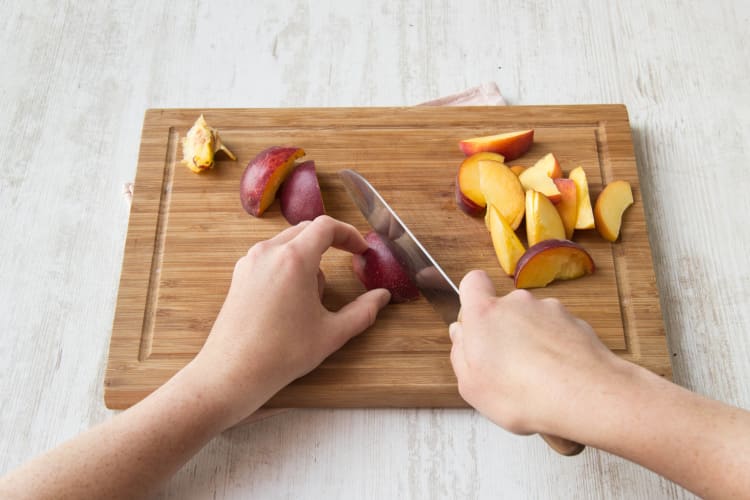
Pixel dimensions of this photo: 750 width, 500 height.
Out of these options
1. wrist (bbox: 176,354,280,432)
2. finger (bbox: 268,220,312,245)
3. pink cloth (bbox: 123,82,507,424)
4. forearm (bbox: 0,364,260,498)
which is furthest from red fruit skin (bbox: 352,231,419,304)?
pink cloth (bbox: 123,82,507,424)

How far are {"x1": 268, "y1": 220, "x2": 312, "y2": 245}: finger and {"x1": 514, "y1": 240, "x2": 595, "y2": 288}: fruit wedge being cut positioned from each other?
53 centimetres

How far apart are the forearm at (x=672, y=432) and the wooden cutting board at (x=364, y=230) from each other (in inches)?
17.2

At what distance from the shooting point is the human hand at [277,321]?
1.56 meters

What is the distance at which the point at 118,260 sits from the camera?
6.60ft

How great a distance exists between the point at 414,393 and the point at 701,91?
135 centimetres

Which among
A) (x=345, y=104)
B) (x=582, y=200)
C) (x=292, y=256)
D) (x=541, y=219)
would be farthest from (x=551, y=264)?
(x=345, y=104)

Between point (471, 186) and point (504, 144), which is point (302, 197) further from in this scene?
point (504, 144)

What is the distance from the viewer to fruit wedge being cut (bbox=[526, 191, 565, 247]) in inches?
69.3

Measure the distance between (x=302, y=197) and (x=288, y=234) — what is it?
0.15 meters

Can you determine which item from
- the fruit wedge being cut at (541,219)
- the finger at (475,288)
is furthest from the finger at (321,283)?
the fruit wedge being cut at (541,219)

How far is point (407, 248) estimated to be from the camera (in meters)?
1.78

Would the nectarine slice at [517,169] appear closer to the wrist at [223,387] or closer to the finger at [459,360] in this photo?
the finger at [459,360]

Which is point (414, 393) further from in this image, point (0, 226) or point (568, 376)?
point (0, 226)

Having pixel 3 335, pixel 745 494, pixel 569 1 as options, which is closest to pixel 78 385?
pixel 3 335
